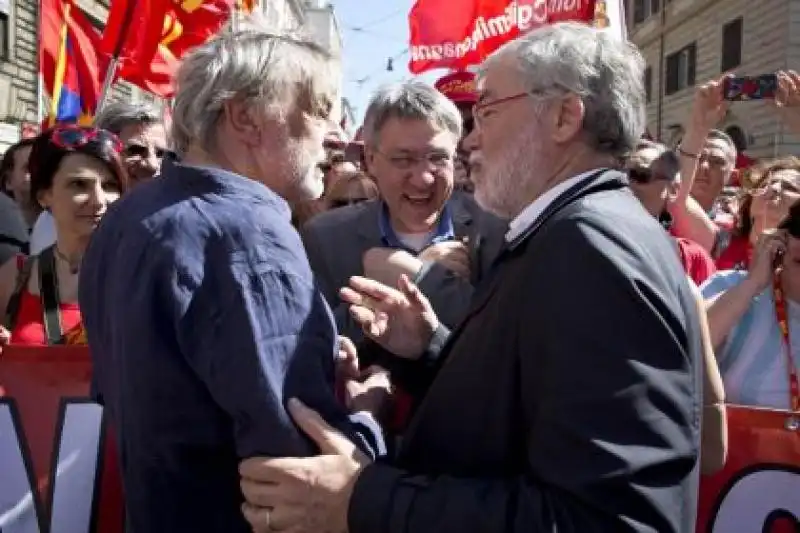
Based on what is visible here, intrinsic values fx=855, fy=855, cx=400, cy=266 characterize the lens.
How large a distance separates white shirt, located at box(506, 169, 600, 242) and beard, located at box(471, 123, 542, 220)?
0.32 ft

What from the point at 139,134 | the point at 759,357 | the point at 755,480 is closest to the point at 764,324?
the point at 759,357

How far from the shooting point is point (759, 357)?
2.83 metres

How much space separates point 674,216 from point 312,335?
11.3 feet

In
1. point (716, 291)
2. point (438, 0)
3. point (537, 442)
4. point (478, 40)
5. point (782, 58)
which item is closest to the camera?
point (537, 442)

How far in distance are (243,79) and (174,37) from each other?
5025 millimetres

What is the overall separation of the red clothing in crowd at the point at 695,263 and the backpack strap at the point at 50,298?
259 centimetres

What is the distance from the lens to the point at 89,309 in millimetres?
1766

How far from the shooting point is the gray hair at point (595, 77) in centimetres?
160

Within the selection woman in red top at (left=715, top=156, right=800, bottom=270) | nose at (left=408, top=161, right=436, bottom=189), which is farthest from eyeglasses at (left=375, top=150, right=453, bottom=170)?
woman in red top at (left=715, top=156, right=800, bottom=270)

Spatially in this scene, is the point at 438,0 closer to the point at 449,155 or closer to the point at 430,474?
the point at 449,155

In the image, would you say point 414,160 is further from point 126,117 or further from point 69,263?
point 126,117

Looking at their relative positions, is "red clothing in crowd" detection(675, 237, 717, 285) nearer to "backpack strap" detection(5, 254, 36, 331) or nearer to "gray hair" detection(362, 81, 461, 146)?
"gray hair" detection(362, 81, 461, 146)

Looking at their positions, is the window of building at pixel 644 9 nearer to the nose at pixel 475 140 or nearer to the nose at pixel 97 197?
the nose at pixel 97 197

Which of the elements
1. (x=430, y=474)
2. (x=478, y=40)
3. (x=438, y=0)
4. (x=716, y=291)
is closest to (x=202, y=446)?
(x=430, y=474)
